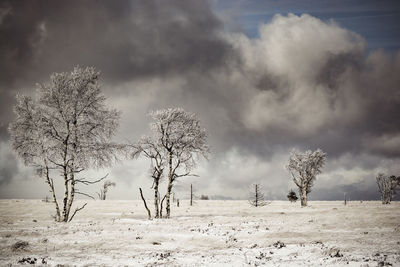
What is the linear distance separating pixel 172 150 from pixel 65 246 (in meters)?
18.5

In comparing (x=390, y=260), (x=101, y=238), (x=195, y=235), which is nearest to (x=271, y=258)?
(x=390, y=260)

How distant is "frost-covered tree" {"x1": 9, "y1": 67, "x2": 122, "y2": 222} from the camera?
81.3 ft

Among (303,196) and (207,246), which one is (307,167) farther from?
(207,246)

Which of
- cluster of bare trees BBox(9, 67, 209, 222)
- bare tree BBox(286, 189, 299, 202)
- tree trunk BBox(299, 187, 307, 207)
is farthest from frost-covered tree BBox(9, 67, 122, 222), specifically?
bare tree BBox(286, 189, 299, 202)

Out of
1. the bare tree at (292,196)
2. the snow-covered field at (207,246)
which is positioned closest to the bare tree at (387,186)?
the bare tree at (292,196)

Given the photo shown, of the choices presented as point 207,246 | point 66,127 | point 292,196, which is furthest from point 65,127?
point 292,196

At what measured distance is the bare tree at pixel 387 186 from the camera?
3346 inches

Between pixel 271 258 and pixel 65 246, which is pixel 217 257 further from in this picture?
pixel 65 246

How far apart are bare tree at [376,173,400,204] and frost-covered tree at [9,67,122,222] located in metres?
89.1

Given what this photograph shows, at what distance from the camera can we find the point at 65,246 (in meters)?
15.8

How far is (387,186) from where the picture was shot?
85.3 m

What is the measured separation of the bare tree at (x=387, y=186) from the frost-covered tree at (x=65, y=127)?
292 feet

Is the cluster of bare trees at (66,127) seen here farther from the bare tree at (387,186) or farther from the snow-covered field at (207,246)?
the bare tree at (387,186)

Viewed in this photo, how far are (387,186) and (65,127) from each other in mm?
93255
